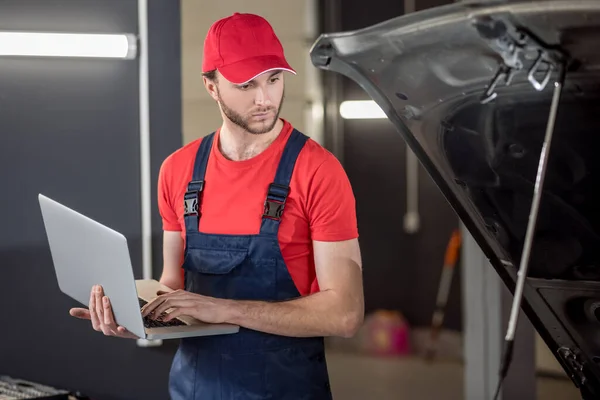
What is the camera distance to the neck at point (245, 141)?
198 cm

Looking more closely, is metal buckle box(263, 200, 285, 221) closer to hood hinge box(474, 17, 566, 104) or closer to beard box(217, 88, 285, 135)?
beard box(217, 88, 285, 135)

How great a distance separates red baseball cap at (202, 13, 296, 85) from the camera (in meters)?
1.89

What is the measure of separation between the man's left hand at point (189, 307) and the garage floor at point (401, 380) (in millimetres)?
3222

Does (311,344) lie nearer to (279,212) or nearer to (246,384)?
(246,384)

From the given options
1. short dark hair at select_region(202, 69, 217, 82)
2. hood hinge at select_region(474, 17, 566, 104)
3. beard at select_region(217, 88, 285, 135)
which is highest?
short dark hair at select_region(202, 69, 217, 82)

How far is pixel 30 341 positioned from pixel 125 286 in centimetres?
125

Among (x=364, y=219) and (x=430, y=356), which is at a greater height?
(x=364, y=219)

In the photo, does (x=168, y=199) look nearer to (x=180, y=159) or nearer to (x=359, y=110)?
(x=180, y=159)

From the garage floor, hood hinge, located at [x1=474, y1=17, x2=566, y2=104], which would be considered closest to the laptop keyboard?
hood hinge, located at [x1=474, y1=17, x2=566, y2=104]

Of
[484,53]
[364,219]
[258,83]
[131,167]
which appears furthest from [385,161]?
[484,53]

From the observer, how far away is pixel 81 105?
2.79m

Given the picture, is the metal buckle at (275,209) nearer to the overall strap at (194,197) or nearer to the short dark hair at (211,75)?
the overall strap at (194,197)

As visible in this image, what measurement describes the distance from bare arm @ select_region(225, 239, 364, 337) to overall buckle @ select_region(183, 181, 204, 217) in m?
0.28

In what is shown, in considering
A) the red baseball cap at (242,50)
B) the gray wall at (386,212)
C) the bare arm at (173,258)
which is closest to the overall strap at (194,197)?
the bare arm at (173,258)
